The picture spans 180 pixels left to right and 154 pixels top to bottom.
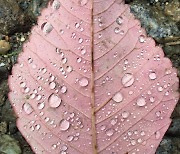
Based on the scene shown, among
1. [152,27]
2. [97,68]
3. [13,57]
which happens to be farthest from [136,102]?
[13,57]

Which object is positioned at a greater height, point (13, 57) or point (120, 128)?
point (13, 57)

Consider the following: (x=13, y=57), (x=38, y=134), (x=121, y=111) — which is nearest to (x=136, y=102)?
(x=121, y=111)

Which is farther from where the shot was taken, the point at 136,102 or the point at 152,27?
the point at 152,27

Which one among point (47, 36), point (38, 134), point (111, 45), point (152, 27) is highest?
point (47, 36)

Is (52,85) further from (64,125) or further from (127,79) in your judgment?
(127,79)

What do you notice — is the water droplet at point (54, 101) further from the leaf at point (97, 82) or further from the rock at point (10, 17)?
the rock at point (10, 17)

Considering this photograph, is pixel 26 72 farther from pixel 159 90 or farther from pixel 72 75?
pixel 159 90
